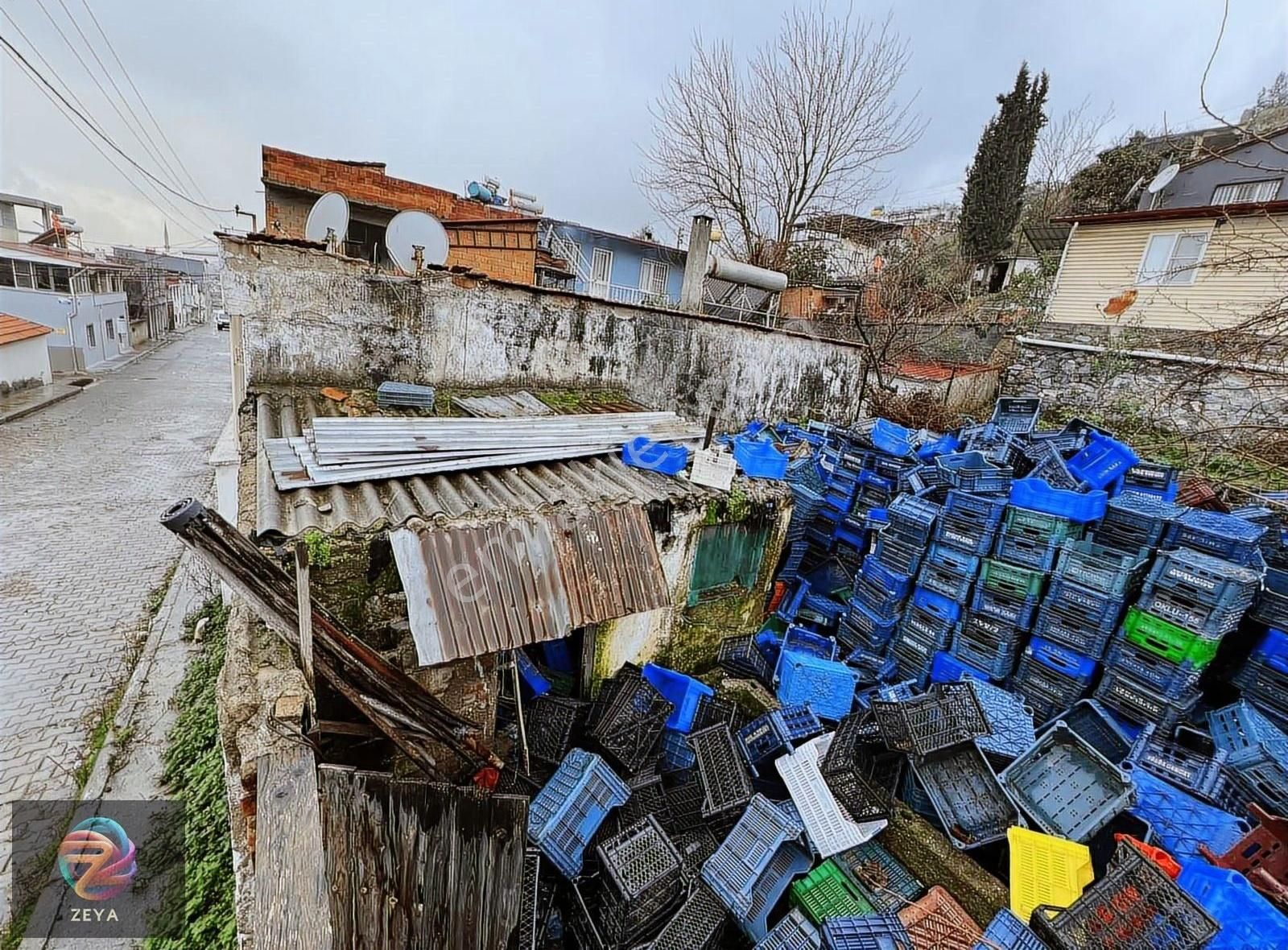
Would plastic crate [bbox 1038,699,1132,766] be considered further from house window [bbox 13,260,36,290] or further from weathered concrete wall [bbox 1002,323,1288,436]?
house window [bbox 13,260,36,290]

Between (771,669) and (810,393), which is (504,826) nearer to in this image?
(771,669)

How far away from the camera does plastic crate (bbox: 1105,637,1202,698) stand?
14.5 ft

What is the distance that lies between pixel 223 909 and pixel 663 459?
546cm

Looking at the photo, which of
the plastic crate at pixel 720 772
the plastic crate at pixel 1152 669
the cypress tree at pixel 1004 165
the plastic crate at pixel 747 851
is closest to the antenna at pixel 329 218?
the plastic crate at pixel 720 772

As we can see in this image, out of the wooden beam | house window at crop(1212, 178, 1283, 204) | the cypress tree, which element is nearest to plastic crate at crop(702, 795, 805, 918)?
the wooden beam

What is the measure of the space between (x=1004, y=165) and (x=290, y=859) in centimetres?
2793

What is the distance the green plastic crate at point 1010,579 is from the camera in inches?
201

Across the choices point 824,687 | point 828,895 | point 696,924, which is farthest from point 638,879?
point 824,687

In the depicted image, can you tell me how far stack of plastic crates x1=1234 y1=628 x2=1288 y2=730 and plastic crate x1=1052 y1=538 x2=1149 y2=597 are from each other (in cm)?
102

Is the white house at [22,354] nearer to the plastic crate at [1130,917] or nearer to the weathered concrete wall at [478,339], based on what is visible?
the weathered concrete wall at [478,339]

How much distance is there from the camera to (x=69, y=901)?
4477 millimetres

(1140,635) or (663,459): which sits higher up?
(663,459)

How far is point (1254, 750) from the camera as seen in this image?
397 centimetres

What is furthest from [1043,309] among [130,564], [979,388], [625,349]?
[130,564]
